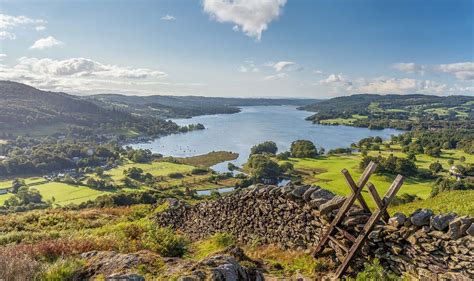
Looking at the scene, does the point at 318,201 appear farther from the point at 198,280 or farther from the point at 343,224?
the point at 198,280

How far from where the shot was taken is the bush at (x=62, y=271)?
557 cm

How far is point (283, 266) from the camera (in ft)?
28.6

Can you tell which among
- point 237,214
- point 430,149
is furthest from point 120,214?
point 430,149

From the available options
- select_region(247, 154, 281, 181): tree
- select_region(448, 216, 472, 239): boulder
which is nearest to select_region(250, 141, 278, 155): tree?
select_region(247, 154, 281, 181): tree

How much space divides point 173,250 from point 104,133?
205740 mm

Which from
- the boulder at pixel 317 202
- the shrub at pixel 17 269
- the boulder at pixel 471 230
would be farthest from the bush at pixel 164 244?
the boulder at pixel 471 230

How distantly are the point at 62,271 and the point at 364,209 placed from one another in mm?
7072

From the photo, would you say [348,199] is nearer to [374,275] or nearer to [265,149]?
[374,275]

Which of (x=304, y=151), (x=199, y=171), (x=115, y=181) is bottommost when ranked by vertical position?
(x=115, y=181)

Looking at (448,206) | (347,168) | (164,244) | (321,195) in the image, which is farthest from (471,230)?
(347,168)

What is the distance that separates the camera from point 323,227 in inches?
362

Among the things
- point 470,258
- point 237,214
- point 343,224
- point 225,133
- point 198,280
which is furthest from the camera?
point 225,133

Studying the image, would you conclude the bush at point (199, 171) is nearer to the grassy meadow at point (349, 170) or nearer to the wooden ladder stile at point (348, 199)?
the grassy meadow at point (349, 170)

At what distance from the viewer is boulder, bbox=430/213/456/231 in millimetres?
6695
